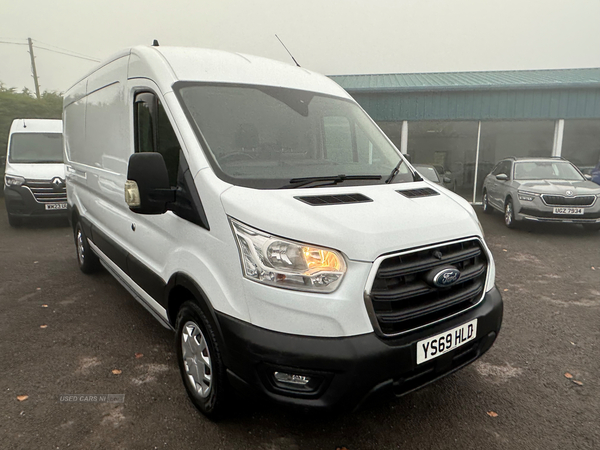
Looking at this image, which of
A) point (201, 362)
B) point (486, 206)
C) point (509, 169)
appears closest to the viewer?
point (201, 362)

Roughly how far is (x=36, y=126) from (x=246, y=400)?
404 inches

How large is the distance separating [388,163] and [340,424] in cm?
180

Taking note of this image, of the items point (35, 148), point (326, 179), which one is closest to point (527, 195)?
point (326, 179)

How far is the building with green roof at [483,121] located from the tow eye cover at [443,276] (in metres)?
12.6

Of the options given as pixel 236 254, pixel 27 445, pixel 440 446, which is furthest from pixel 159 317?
pixel 440 446

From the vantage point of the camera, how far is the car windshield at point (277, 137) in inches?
101

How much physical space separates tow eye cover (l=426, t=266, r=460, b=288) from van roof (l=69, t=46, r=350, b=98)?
1763mm

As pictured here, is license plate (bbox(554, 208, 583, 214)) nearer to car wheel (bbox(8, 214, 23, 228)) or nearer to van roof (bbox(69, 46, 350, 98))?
van roof (bbox(69, 46, 350, 98))

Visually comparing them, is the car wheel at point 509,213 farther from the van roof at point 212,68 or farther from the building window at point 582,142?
the van roof at point 212,68

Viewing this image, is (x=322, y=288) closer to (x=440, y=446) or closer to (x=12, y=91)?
(x=440, y=446)

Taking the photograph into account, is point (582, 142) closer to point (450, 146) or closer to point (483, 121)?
point (483, 121)

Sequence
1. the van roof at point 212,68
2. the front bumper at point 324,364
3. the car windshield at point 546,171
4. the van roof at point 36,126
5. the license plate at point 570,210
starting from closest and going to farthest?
the front bumper at point 324,364 < the van roof at point 212,68 < the license plate at point 570,210 < the car windshield at point 546,171 < the van roof at point 36,126

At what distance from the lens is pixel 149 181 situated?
7.86 feet

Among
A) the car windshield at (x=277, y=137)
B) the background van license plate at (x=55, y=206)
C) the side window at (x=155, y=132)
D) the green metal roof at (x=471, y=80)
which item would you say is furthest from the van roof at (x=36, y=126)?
the car windshield at (x=277, y=137)
